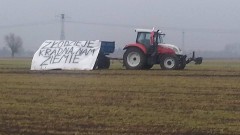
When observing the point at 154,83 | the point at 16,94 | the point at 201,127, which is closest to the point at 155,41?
the point at 154,83

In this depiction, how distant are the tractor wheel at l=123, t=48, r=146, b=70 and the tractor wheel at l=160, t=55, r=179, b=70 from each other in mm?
1100

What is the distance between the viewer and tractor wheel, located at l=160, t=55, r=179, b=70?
2959 centimetres

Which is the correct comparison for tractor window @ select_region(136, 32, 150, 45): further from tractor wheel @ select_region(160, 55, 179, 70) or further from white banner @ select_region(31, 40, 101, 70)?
white banner @ select_region(31, 40, 101, 70)

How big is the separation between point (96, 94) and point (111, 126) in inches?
217

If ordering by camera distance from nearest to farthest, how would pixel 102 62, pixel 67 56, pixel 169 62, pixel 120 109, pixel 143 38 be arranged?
pixel 120 109, pixel 169 62, pixel 67 56, pixel 143 38, pixel 102 62

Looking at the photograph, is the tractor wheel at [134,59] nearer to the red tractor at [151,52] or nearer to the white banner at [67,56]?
the red tractor at [151,52]

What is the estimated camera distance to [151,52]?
30.2 metres

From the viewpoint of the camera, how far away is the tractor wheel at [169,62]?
29.6 meters

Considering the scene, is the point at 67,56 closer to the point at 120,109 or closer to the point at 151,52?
the point at 151,52

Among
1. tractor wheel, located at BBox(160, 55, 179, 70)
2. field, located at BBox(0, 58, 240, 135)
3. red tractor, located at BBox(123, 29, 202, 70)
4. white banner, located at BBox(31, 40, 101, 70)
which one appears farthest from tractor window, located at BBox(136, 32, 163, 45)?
field, located at BBox(0, 58, 240, 135)

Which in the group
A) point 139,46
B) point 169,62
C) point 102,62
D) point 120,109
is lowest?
point 120,109

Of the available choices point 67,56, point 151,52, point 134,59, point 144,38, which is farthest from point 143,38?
point 67,56

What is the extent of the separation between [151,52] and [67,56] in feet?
15.7

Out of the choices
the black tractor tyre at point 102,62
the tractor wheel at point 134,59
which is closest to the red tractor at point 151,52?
the tractor wheel at point 134,59
